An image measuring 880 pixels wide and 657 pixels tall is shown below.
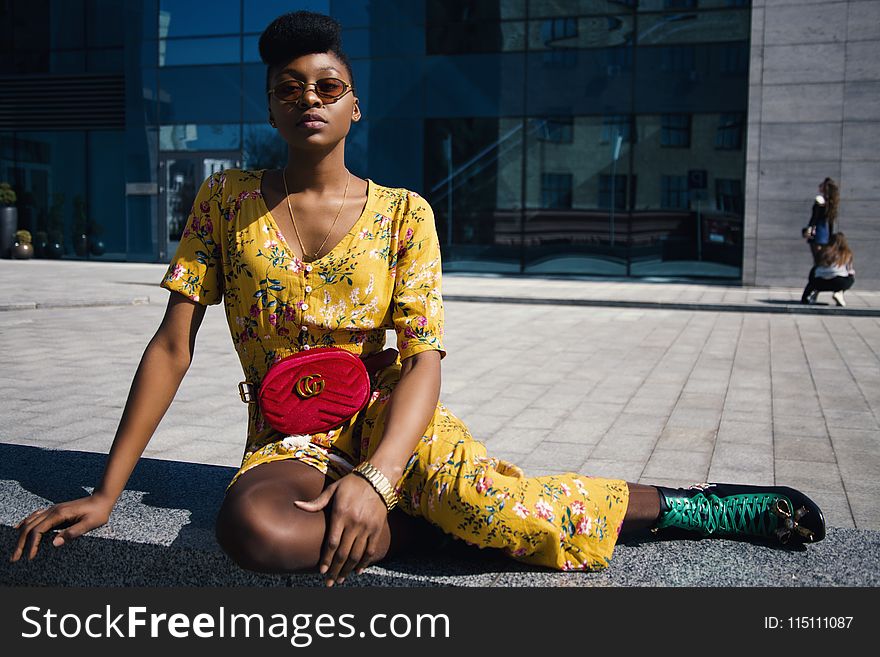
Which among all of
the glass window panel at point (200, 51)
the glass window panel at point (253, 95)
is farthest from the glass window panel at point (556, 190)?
the glass window panel at point (200, 51)

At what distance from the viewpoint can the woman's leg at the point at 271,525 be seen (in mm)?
2221

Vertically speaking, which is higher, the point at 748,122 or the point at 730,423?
the point at 748,122

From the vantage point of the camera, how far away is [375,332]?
8.91ft

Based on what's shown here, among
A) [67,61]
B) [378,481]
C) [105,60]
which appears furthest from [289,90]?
[67,61]

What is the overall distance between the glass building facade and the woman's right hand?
18410 mm

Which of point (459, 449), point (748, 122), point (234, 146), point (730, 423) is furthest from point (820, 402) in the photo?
point (234, 146)

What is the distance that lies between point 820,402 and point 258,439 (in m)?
5.26

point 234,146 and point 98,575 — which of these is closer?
point 98,575

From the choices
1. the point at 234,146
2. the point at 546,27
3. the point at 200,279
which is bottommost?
the point at 200,279

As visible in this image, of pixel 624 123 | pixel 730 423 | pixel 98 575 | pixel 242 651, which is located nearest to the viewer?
pixel 242 651

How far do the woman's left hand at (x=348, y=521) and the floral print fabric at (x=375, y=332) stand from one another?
9.2 inches

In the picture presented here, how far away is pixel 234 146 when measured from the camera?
23.1 meters

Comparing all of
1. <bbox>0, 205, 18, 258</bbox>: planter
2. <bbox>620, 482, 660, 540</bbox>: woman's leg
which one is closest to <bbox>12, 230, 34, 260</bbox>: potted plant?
<bbox>0, 205, 18, 258</bbox>: planter

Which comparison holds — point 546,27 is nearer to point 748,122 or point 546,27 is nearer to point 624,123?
point 624,123
